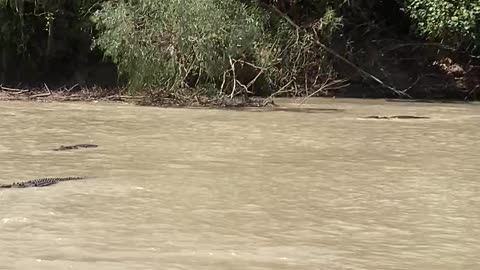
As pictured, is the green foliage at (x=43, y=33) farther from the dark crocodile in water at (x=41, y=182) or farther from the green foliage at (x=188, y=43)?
the dark crocodile in water at (x=41, y=182)

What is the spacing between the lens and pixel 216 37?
1750cm

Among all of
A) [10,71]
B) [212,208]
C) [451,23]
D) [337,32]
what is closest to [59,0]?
[10,71]

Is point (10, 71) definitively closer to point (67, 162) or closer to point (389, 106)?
point (389, 106)

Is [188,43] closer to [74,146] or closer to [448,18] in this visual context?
[448,18]

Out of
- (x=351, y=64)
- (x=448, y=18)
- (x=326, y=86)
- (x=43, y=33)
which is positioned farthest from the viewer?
(x=43, y=33)

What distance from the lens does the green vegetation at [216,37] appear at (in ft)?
58.5

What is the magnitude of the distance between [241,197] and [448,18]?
13.7 m

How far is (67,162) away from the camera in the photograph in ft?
31.3

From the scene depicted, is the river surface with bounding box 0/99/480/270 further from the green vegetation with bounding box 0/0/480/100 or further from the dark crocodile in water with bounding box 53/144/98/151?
the green vegetation with bounding box 0/0/480/100

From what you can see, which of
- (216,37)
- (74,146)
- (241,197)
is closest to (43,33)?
(216,37)

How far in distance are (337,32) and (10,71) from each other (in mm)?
7786

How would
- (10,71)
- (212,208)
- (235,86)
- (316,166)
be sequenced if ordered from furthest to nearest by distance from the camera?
1. (10,71)
2. (235,86)
3. (316,166)
4. (212,208)

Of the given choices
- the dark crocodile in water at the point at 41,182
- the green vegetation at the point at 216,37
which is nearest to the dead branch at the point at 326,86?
the green vegetation at the point at 216,37

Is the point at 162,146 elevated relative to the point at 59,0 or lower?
lower
